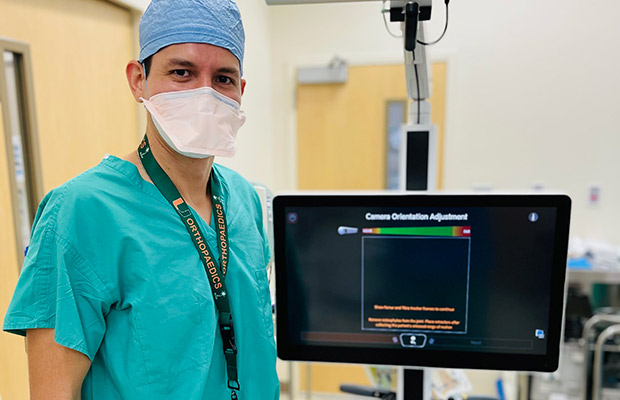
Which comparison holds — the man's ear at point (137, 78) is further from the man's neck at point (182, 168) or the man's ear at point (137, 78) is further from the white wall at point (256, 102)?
the white wall at point (256, 102)

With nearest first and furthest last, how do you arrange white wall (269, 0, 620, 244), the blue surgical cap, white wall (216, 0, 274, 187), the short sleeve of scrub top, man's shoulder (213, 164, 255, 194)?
the short sleeve of scrub top → the blue surgical cap → man's shoulder (213, 164, 255, 194) → white wall (216, 0, 274, 187) → white wall (269, 0, 620, 244)

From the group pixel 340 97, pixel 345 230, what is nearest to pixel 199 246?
pixel 345 230

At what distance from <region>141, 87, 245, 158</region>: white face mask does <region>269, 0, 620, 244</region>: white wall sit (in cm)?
195

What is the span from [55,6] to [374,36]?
72.8 inches

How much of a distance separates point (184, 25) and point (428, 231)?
577mm

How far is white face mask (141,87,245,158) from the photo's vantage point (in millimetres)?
770

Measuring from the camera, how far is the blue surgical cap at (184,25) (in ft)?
2.51

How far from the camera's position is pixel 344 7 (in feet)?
8.45

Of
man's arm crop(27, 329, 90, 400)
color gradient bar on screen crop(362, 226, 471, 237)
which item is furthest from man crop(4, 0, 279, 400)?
color gradient bar on screen crop(362, 226, 471, 237)

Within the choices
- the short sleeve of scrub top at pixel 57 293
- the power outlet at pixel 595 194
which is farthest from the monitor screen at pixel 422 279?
the power outlet at pixel 595 194

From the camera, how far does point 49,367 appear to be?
2.13 ft

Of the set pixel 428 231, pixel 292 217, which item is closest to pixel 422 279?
pixel 428 231

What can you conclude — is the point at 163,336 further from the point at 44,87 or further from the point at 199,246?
the point at 44,87

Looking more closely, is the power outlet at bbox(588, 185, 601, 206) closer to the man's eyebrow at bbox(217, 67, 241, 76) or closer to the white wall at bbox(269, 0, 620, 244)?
the white wall at bbox(269, 0, 620, 244)
